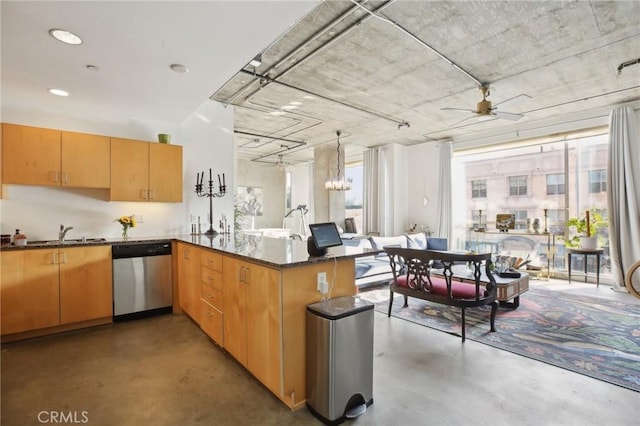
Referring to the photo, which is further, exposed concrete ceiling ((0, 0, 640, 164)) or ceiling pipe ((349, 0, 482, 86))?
ceiling pipe ((349, 0, 482, 86))

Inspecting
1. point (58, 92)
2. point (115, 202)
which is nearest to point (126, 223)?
point (115, 202)

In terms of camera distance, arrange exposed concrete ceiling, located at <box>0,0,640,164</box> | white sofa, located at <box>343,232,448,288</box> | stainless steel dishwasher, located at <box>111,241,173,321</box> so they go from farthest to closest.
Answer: white sofa, located at <box>343,232,448,288</box>, stainless steel dishwasher, located at <box>111,241,173,321</box>, exposed concrete ceiling, located at <box>0,0,640,164</box>

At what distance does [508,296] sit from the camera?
368cm

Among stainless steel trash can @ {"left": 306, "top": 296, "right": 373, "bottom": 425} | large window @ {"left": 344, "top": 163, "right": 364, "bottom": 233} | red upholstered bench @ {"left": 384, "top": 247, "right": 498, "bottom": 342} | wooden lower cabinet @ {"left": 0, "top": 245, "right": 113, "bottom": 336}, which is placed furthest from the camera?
large window @ {"left": 344, "top": 163, "right": 364, "bottom": 233}

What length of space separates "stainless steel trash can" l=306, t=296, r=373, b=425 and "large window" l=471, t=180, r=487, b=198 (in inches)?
249

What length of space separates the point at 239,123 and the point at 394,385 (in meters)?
5.60

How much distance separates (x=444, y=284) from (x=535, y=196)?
4421 mm

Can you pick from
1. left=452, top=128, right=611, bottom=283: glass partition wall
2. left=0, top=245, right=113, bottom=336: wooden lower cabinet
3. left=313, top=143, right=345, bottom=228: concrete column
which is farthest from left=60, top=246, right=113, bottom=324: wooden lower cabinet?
left=452, top=128, right=611, bottom=283: glass partition wall

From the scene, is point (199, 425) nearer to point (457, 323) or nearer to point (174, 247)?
point (174, 247)

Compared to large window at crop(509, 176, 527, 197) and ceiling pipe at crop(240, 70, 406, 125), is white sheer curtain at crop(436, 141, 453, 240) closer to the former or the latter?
large window at crop(509, 176, 527, 197)

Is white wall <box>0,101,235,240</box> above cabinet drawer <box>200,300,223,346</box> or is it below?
above

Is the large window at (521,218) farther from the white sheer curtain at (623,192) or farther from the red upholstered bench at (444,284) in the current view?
the red upholstered bench at (444,284)

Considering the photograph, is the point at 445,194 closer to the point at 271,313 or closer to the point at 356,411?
the point at 356,411

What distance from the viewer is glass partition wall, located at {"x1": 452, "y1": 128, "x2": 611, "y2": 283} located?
5742 millimetres
